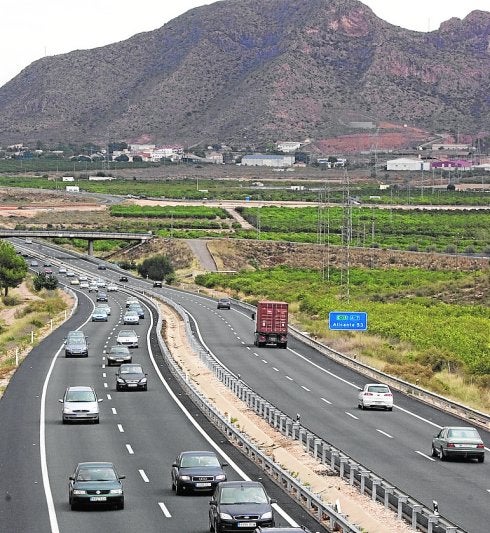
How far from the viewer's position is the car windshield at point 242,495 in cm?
2777

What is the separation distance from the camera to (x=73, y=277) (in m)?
149

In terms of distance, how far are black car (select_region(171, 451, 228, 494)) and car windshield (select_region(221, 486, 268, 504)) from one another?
4854 millimetres

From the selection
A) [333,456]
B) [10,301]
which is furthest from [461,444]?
[10,301]

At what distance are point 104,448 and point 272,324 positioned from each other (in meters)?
38.8

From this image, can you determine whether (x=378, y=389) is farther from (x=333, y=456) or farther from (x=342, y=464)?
(x=342, y=464)

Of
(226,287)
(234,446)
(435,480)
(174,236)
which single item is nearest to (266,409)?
(234,446)

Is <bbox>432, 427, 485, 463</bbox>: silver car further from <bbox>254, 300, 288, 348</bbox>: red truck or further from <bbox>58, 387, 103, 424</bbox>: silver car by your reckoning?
<bbox>254, 300, 288, 348</bbox>: red truck

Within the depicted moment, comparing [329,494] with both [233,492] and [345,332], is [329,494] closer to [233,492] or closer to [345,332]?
[233,492]

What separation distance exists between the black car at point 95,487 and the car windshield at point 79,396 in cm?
1675

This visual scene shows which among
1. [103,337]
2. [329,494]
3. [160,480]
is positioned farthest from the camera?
[103,337]

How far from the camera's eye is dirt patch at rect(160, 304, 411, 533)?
98.4 feet

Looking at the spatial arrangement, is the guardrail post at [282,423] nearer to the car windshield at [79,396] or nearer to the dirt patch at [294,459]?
the dirt patch at [294,459]

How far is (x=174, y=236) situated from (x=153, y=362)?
384 feet

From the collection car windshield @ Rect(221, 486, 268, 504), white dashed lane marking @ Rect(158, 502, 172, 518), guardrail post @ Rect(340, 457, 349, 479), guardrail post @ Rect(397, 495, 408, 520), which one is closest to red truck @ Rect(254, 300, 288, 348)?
guardrail post @ Rect(340, 457, 349, 479)
